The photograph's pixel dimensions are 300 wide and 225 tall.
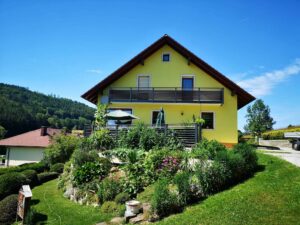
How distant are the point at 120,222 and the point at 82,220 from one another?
5.66 feet

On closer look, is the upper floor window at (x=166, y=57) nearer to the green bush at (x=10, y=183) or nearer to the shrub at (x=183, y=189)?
the green bush at (x=10, y=183)

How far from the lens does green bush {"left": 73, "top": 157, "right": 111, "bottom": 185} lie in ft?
40.1

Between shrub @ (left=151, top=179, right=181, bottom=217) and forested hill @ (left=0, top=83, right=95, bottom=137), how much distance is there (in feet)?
243

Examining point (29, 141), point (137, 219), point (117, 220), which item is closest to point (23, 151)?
point (29, 141)

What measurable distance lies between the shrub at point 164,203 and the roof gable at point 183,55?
45.2 ft

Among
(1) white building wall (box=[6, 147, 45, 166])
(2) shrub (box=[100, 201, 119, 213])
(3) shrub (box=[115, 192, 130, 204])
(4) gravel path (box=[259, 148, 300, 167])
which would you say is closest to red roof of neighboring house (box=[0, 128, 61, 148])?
(1) white building wall (box=[6, 147, 45, 166])

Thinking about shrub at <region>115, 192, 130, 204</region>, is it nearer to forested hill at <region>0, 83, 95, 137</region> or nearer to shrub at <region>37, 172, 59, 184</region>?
shrub at <region>37, 172, 59, 184</region>

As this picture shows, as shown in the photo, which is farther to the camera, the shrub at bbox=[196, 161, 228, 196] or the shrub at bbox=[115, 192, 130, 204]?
the shrub at bbox=[115, 192, 130, 204]

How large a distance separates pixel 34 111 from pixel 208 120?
239ft

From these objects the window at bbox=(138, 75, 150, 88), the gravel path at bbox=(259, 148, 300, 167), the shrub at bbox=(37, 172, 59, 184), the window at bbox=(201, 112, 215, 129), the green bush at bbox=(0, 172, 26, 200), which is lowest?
the shrub at bbox=(37, 172, 59, 184)

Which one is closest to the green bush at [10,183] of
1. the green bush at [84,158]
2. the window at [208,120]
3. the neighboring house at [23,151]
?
the green bush at [84,158]

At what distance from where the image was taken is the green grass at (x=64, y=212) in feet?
30.5

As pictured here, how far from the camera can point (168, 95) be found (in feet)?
67.4

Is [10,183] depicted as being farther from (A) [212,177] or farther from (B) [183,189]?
(A) [212,177]
